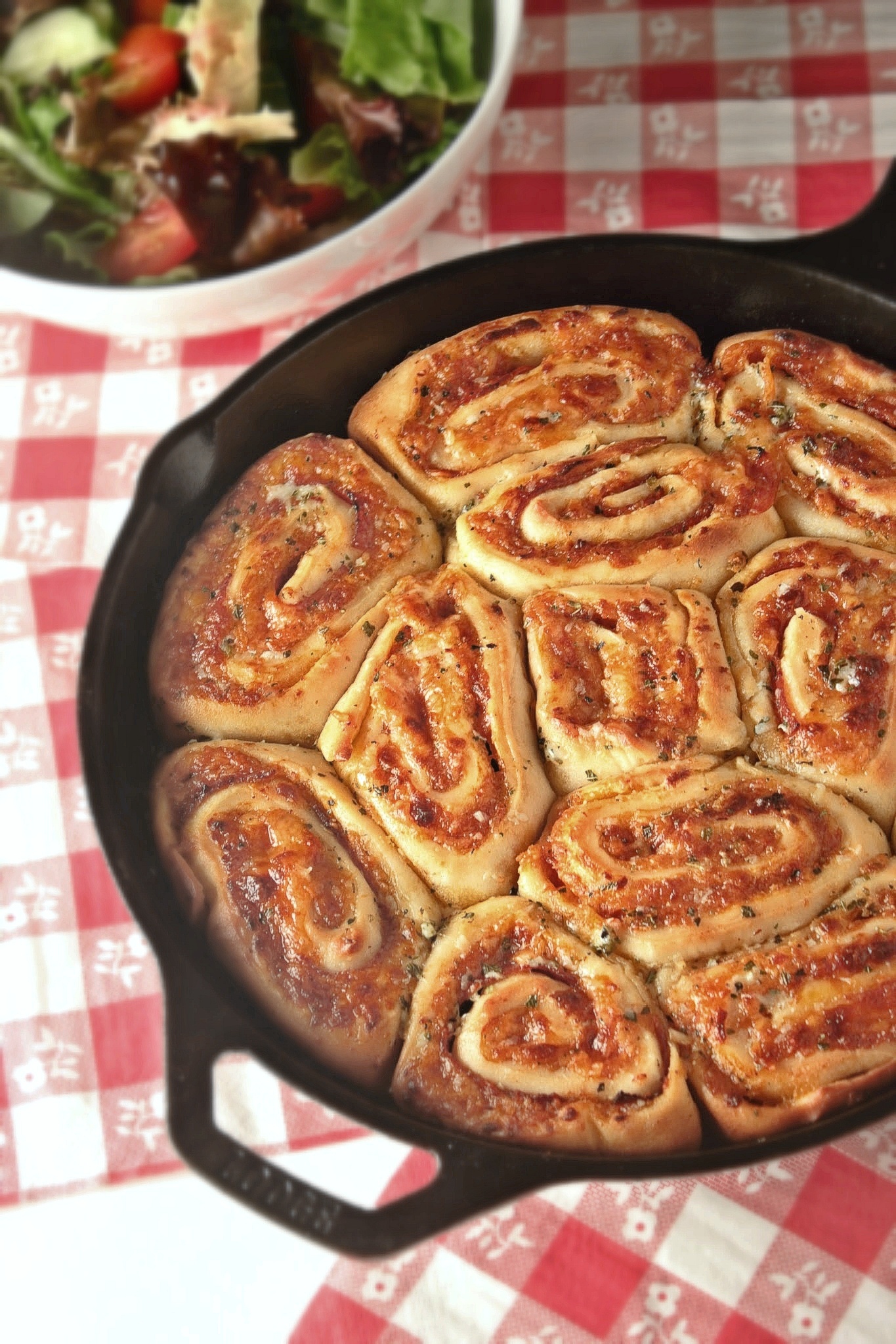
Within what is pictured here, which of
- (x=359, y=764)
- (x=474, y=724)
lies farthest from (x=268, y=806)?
(x=474, y=724)

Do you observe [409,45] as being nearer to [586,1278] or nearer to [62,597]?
[62,597]

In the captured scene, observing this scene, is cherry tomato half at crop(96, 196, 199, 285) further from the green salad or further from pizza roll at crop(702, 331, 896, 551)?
pizza roll at crop(702, 331, 896, 551)

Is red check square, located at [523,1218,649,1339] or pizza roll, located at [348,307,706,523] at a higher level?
pizza roll, located at [348,307,706,523]

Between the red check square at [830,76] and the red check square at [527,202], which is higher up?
the red check square at [830,76]

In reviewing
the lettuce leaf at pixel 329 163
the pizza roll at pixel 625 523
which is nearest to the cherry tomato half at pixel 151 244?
the lettuce leaf at pixel 329 163

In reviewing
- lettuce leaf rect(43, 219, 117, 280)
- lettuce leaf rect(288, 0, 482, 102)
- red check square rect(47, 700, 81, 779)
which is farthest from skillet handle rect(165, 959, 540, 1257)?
lettuce leaf rect(288, 0, 482, 102)

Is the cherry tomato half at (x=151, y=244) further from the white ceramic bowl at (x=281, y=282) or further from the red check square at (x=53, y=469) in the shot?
the red check square at (x=53, y=469)
